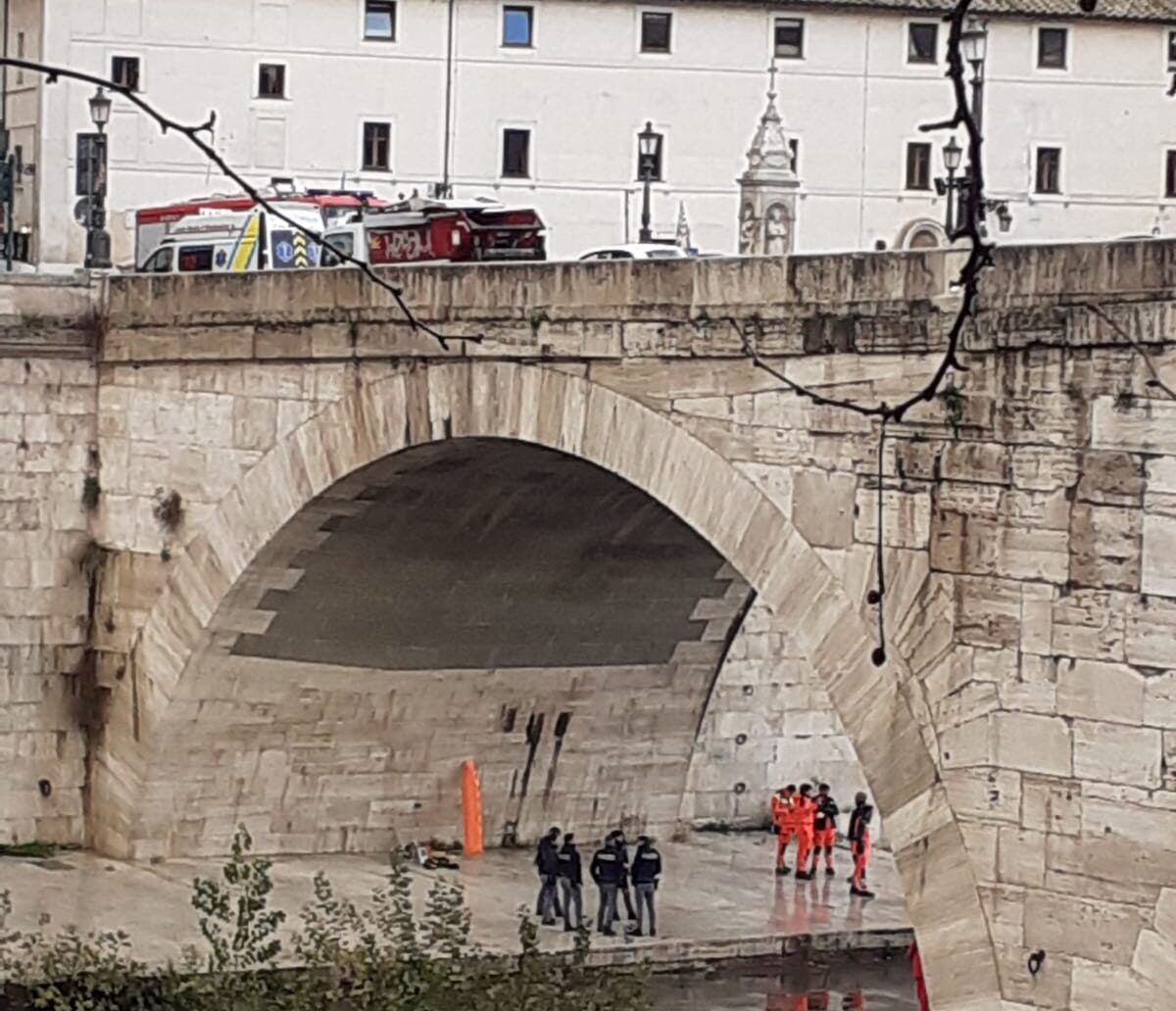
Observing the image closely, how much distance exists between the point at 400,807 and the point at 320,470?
18.0 ft

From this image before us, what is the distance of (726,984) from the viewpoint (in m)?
24.1

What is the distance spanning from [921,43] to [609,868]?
3006cm

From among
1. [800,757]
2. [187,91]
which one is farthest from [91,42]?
[800,757]

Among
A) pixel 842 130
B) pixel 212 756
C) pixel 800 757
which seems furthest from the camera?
pixel 842 130

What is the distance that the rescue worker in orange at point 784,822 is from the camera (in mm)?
27859

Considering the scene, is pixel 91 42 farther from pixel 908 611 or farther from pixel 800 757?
pixel 908 611

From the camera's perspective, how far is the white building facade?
162 ft

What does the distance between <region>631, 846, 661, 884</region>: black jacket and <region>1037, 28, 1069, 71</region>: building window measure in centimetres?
3084

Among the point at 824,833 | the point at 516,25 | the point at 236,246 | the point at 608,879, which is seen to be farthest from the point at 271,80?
the point at 608,879

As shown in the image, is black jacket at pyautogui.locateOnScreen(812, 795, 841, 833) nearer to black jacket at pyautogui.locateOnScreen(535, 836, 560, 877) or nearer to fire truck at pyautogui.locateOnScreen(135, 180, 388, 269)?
black jacket at pyautogui.locateOnScreen(535, 836, 560, 877)

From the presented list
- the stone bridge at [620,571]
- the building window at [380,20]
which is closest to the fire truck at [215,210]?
the stone bridge at [620,571]

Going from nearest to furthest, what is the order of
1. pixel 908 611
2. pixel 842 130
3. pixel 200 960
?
pixel 908 611 < pixel 200 960 < pixel 842 130

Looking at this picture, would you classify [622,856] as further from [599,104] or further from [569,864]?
[599,104]

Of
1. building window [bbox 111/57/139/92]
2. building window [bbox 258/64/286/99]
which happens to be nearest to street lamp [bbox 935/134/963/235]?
building window [bbox 258/64/286/99]
